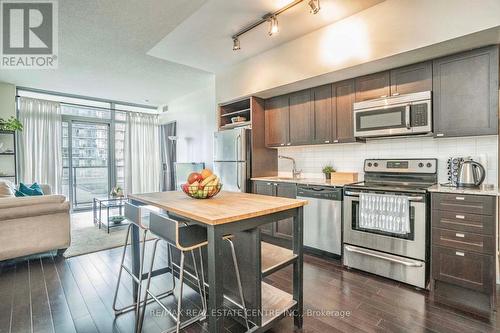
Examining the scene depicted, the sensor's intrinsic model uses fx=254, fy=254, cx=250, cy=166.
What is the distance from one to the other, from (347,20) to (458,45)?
1075 millimetres

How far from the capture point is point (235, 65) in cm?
418

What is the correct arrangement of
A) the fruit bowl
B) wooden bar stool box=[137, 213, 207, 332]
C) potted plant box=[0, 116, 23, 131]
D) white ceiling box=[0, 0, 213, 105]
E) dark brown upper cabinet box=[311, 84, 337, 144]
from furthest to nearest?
potted plant box=[0, 116, 23, 131] → dark brown upper cabinet box=[311, 84, 337, 144] → white ceiling box=[0, 0, 213, 105] → the fruit bowl → wooden bar stool box=[137, 213, 207, 332]

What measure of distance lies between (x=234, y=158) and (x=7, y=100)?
4.88 metres

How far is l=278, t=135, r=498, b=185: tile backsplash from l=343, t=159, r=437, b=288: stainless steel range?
122 mm

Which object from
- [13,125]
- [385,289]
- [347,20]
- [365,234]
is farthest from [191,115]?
[385,289]

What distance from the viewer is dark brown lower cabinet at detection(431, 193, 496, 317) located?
206 centimetres

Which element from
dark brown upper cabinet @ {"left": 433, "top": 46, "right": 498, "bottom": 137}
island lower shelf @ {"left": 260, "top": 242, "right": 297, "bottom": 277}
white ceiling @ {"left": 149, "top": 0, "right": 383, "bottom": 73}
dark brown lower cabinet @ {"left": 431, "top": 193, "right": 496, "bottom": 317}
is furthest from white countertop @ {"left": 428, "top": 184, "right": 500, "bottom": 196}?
white ceiling @ {"left": 149, "top": 0, "right": 383, "bottom": 73}

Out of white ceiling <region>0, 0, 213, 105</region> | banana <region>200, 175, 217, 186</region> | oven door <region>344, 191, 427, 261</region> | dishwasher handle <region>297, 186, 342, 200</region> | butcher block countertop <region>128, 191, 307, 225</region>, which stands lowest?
oven door <region>344, 191, 427, 261</region>

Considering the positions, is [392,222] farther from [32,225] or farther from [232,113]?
[32,225]

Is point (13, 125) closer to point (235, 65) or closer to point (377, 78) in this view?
point (235, 65)

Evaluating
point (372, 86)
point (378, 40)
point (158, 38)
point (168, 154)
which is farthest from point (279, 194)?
point (168, 154)

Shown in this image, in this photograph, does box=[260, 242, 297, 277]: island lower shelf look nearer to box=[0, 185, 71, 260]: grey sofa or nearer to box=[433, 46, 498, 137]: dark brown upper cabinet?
box=[433, 46, 498, 137]: dark brown upper cabinet

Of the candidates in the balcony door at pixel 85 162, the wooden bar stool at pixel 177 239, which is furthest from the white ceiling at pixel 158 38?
the wooden bar stool at pixel 177 239

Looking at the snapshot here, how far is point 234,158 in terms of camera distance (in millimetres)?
4109
